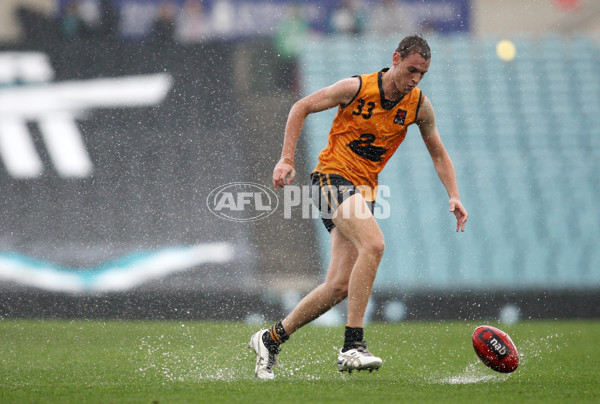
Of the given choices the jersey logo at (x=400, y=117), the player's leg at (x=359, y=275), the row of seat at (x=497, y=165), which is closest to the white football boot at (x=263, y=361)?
the player's leg at (x=359, y=275)

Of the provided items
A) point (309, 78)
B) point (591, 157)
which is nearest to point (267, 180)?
point (309, 78)

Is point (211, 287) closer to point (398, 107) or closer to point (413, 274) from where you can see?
point (413, 274)

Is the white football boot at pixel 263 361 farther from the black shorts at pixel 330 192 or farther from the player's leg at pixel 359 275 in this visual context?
the black shorts at pixel 330 192

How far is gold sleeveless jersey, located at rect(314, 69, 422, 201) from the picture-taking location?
4.88 metres

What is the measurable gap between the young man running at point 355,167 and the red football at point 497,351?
68 centimetres

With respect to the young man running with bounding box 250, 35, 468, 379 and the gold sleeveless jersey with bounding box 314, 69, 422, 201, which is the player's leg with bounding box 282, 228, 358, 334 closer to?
the young man running with bounding box 250, 35, 468, 379

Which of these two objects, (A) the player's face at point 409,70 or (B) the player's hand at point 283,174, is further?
(A) the player's face at point 409,70

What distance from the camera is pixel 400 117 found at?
194 inches

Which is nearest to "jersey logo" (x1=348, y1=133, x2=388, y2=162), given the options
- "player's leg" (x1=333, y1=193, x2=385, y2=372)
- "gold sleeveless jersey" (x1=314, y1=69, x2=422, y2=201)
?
"gold sleeveless jersey" (x1=314, y1=69, x2=422, y2=201)

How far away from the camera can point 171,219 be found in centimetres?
1003

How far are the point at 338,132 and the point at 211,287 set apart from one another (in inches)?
192

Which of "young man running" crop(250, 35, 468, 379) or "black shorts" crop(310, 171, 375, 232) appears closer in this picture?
"young man running" crop(250, 35, 468, 379)

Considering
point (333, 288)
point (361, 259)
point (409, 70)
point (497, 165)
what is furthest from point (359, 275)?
point (497, 165)

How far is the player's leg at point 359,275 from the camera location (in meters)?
4.50
